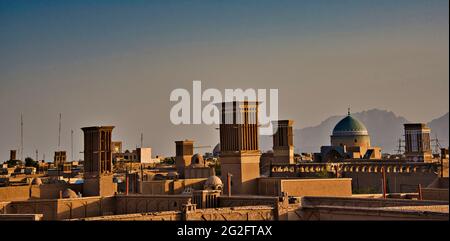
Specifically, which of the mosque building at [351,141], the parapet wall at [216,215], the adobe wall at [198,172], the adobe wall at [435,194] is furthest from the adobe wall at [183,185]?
the mosque building at [351,141]

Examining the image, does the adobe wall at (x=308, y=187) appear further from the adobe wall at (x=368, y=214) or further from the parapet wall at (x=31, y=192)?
the adobe wall at (x=368, y=214)

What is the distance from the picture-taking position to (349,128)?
58500 millimetres

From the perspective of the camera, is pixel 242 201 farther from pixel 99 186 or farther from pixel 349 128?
pixel 349 128

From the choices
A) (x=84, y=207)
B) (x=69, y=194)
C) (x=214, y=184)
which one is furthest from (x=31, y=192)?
(x=214, y=184)

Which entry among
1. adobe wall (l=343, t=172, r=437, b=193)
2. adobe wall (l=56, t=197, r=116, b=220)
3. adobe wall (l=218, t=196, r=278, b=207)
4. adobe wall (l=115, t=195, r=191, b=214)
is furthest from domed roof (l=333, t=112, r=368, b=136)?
adobe wall (l=218, t=196, r=278, b=207)

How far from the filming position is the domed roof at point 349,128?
191ft

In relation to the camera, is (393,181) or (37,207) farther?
(393,181)

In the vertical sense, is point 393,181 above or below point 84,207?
above

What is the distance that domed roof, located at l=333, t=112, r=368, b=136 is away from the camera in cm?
5825

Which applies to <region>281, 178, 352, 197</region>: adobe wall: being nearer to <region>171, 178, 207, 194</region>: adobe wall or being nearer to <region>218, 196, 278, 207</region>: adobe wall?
<region>218, 196, 278, 207</region>: adobe wall

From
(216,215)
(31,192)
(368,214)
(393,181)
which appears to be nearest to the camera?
(368,214)

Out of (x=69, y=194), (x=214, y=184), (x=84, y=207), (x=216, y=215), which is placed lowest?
(x=84, y=207)
